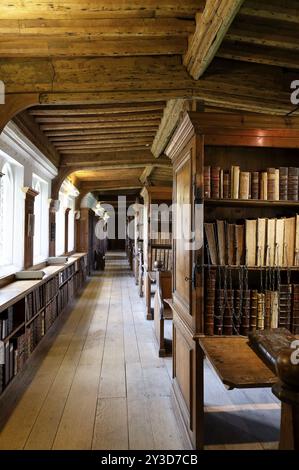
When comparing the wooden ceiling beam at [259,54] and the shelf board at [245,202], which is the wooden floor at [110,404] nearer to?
the shelf board at [245,202]

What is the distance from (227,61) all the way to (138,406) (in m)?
3.13

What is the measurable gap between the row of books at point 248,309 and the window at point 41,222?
12.7ft

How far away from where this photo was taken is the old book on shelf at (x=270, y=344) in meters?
0.99

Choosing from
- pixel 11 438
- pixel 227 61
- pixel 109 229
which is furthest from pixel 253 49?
pixel 109 229

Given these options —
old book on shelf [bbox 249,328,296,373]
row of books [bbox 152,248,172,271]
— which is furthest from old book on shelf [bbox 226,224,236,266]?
row of books [bbox 152,248,172,271]

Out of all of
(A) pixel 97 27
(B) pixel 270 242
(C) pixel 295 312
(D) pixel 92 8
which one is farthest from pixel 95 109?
(C) pixel 295 312

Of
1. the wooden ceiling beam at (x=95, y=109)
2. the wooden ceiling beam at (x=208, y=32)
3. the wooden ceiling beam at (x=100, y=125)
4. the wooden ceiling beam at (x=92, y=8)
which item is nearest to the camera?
the wooden ceiling beam at (x=208, y=32)

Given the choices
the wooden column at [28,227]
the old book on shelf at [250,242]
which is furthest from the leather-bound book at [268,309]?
the wooden column at [28,227]

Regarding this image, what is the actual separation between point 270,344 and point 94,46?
254cm

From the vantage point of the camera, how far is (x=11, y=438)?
90.0 inches

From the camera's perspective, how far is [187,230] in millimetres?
2373

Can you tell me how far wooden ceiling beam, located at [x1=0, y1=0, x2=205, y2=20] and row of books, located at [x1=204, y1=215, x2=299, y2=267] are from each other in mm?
1486

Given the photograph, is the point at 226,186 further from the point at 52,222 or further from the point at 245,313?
the point at 52,222
